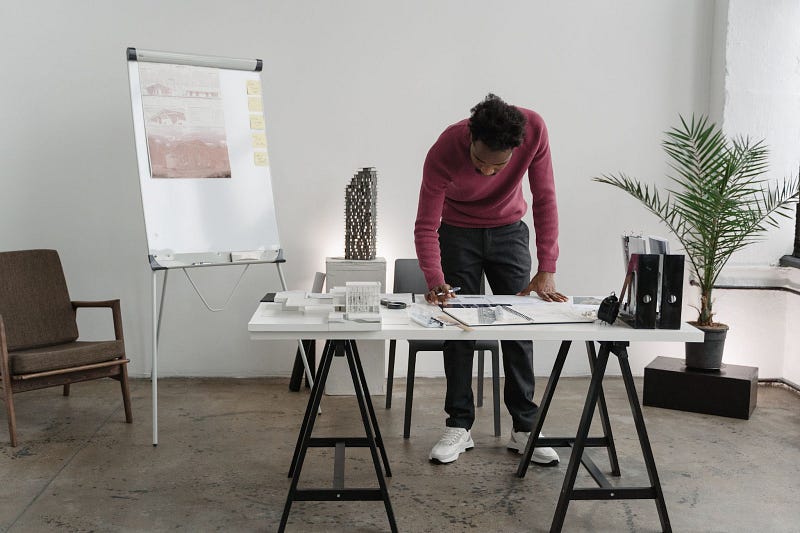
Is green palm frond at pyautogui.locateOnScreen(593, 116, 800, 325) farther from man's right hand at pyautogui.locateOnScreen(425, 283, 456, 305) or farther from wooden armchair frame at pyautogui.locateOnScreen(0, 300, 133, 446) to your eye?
wooden armchair frame at pyautogui.locateOnScreen(0, 300, 133, 446)

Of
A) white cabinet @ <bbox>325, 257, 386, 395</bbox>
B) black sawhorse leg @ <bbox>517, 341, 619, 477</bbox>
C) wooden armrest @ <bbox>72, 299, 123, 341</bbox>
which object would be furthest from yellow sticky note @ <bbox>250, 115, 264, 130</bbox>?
black sawhorse leg @ <bbox>517, 341, 619, 477</bbox>

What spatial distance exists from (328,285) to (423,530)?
1.94 m

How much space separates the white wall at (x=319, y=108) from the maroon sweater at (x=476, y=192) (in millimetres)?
1527

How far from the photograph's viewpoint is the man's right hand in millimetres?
2865

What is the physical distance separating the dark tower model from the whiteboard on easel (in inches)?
18.5

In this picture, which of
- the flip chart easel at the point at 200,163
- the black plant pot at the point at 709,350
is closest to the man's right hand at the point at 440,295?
the flip chart easel at the point at 200,163

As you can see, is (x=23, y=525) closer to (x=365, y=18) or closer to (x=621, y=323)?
(x=621, y=323)

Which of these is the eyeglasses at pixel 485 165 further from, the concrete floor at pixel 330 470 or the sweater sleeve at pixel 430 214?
the concrete floor at pixel 330 470

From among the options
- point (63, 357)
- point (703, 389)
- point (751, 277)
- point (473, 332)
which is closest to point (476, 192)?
point (473, 332)

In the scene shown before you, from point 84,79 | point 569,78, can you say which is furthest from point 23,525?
point 569,78

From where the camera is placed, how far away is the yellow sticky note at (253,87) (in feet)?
13.4

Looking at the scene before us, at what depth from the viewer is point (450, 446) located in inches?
131

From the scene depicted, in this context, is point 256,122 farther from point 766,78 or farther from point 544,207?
point 766,78

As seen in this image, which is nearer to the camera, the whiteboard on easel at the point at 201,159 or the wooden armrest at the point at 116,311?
the whiteboard on easel at the point at 201,159
